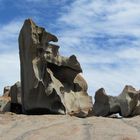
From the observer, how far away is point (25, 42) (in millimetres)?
13891

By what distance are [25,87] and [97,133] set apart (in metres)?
5.26

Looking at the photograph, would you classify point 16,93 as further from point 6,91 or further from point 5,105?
point 6,91

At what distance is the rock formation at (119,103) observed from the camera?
13.8 m

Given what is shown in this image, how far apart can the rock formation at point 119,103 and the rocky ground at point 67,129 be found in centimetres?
341

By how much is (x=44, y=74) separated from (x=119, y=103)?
2.32m

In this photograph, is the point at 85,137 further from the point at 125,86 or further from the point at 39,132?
the point at 125,86

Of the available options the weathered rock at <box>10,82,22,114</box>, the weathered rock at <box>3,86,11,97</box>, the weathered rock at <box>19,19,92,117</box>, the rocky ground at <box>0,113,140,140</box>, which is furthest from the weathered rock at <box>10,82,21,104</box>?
the rocky ground at <box>0,113,140,140</box>

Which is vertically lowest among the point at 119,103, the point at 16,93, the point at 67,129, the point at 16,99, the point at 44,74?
the point at 67,129

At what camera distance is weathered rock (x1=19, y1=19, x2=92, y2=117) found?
43.0ft

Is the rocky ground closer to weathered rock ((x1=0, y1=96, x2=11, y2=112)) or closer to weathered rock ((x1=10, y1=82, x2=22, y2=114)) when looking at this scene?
weathered rock ((x1=10, y1=82, x2=22, y2=114))

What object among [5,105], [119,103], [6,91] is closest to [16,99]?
[5,105]

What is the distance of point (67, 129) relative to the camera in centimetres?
912

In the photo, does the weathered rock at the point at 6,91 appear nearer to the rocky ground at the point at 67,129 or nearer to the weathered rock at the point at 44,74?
the weathered rock at the point at 44,74

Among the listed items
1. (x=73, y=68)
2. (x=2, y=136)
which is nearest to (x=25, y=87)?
(x=73, y=68)
